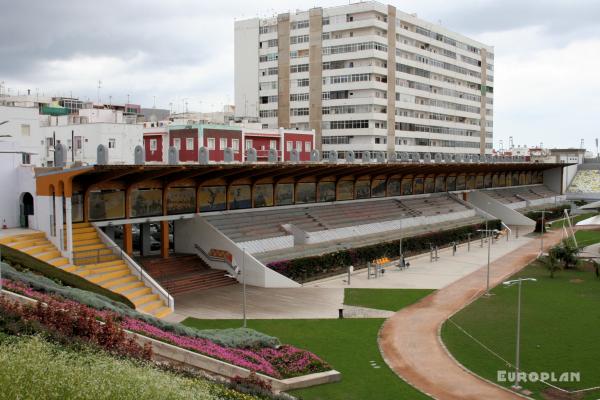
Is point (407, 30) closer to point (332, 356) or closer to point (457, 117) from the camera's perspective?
point (457, 117)

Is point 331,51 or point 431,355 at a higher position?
point 331,51

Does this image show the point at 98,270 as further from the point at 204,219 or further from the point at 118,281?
the point at 204,219

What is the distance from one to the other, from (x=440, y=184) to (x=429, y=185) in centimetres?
334

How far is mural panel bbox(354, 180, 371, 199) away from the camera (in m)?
62.0

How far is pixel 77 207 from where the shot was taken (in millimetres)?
37250

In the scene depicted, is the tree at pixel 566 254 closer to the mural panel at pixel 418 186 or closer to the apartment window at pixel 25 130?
the mural panel at pixel 418 186

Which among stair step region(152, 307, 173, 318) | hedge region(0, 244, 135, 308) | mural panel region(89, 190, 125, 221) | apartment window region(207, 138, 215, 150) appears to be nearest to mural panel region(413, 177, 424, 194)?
apartment window region(207, 138, 215, 150)

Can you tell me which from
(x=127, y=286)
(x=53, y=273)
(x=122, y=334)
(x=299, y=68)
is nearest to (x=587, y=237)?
(x=299, y=68)

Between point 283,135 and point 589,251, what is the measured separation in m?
36.9

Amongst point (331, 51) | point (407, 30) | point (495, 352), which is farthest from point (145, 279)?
point (407, 30)

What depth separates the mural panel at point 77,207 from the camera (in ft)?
121

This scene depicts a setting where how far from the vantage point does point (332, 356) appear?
86.2 feet

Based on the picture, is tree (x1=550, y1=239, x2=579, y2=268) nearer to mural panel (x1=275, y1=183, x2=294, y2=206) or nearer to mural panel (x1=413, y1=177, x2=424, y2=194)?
mural panel (x1=275, y1=183, x2=294, y2=206)

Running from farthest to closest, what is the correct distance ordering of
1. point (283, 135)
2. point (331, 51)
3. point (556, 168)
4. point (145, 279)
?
1. point (556, 168)
2. point (331, 51)
3. point (283, 135)
4. point (145, 279)
